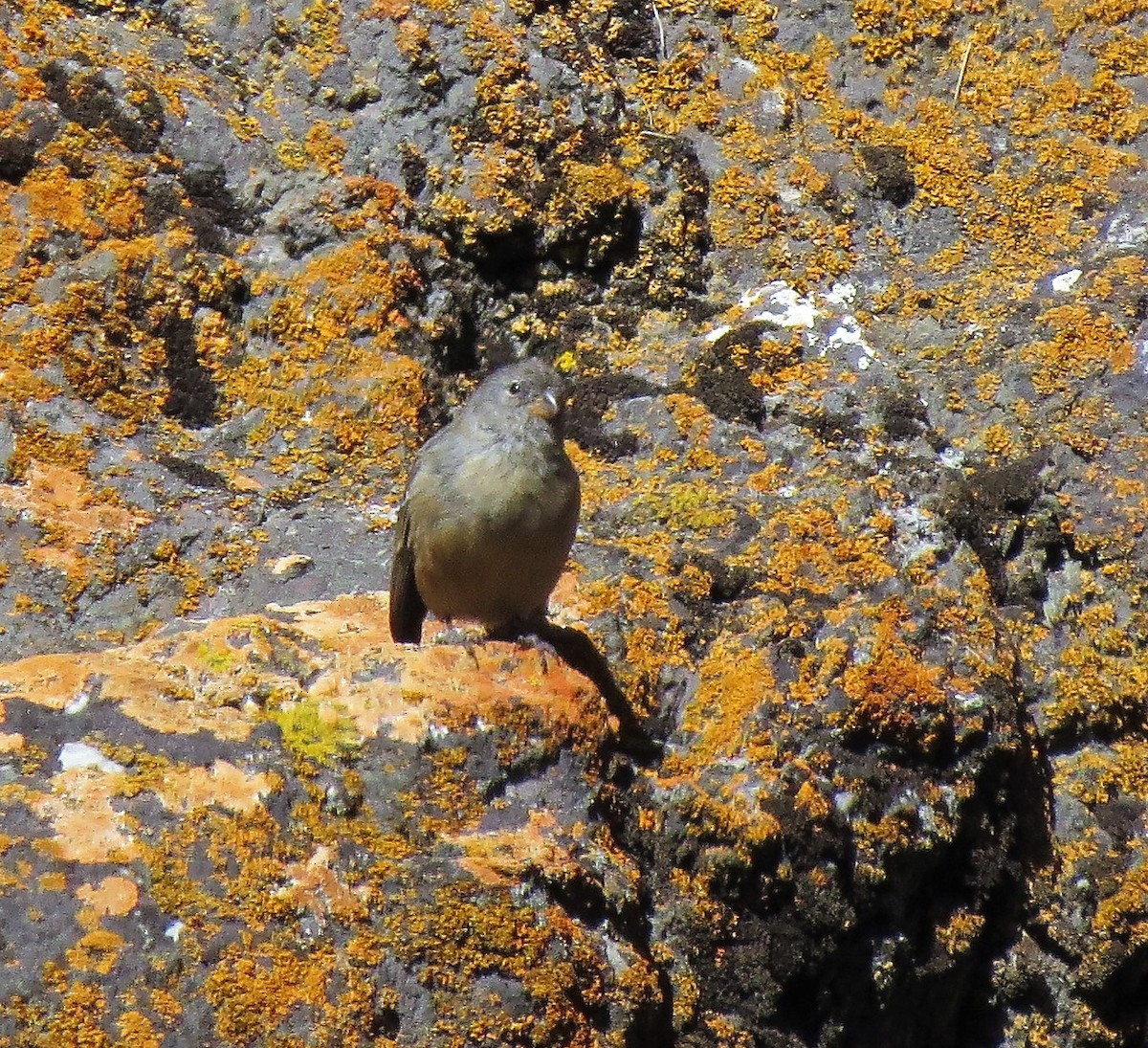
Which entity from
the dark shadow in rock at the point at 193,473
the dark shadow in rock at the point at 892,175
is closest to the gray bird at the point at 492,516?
the dark shadow in rock at the point at 193,473

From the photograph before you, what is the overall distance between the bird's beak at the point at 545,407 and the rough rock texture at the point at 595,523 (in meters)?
0.32

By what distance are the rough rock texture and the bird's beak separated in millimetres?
317

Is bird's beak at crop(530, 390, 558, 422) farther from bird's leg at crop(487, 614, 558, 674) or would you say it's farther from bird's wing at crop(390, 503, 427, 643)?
bird's leg at crop(487, 614, 558, 674)

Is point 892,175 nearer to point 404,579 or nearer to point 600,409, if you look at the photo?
point 600,409

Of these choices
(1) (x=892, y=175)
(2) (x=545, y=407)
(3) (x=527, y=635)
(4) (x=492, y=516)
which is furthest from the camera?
(1) (x=892, y=175)

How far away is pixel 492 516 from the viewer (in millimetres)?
A: 4504

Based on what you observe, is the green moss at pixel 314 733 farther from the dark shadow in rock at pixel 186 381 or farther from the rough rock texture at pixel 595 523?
the dark shadow in rock at pixel 186 381

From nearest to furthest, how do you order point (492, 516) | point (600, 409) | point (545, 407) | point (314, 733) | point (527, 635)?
point (314, 733), point (527, 635), point (492, 516), point (545, 407), point (600, 409)

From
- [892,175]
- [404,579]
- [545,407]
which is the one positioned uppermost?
[892,175]

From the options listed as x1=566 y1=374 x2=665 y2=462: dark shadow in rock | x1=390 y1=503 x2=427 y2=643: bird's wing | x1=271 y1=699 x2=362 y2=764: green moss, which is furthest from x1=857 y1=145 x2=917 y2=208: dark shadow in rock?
x1=271 y1=699 x2=362 y2=764: green moss

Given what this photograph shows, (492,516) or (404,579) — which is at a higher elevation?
(492,516)

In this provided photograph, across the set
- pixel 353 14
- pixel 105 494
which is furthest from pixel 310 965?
pixel 353 14

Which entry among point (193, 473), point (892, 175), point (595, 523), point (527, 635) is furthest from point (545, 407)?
point (892, 175)

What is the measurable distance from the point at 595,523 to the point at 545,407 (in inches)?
16.1
